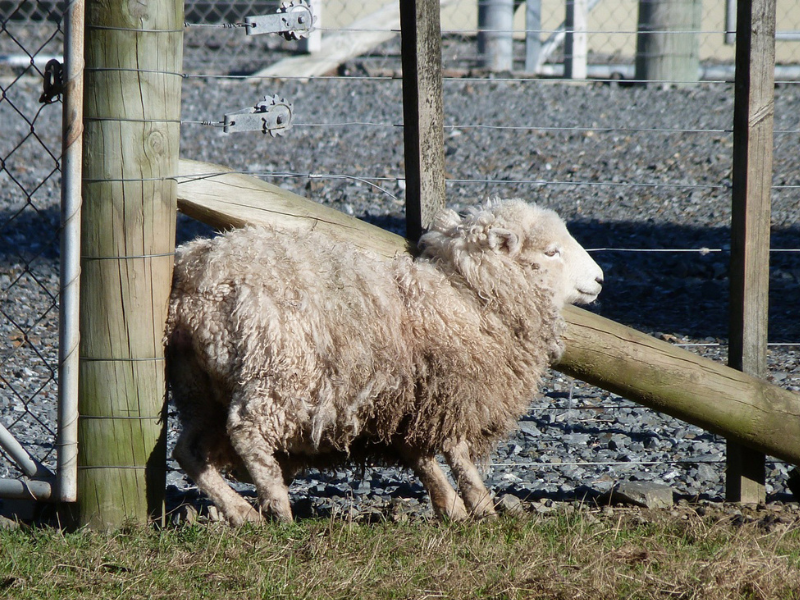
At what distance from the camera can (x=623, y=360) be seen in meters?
3.44

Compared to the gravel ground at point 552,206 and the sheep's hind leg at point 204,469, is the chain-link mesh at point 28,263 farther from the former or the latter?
the sheep's hind leg at point 204,469

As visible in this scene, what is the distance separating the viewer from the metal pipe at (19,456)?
2.97 metres

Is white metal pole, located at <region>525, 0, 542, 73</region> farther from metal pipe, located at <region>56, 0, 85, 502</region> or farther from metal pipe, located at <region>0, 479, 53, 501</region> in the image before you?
metal pipe, located at <region>0, 479, 53, 501</region>

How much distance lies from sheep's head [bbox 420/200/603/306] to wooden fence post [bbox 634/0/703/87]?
349 inches

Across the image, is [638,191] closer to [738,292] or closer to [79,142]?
[738,292]

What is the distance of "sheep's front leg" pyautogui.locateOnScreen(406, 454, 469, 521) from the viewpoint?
3346mm

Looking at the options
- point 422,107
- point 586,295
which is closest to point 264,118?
point 422,107

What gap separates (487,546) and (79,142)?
72.0 inches

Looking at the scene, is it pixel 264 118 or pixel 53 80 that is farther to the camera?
pixel 264 118

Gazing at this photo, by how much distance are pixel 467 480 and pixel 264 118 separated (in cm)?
150

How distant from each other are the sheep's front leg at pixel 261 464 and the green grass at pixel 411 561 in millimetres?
83

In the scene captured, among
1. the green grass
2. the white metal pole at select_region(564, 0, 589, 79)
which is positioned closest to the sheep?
the green grass

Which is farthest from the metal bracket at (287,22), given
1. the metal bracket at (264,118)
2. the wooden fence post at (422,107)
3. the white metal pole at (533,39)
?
the white metal pole at (533,39)

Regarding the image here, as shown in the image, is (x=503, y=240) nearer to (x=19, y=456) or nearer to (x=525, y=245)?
(x=525, y=245)
